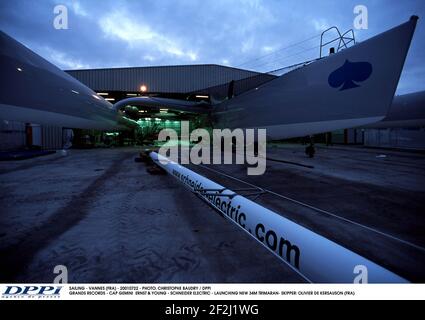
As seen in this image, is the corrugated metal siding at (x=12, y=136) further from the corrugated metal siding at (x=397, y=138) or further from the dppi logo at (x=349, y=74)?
the corrugated metal siding at (x=397, y=138)

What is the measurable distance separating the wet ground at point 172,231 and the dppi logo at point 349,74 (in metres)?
2.10

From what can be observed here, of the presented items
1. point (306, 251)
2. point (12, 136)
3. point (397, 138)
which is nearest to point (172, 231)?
point (306, 251)

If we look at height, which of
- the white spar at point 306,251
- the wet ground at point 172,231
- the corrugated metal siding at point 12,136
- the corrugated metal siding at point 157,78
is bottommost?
the wet ground at point 172,231

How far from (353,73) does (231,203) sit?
371 centimetres

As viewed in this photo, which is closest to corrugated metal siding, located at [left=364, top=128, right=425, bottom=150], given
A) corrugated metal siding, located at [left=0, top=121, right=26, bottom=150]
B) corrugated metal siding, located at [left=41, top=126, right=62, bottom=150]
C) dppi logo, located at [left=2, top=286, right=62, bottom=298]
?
dppi logo, located at [left=2, top=286, right=62, bottom=298]

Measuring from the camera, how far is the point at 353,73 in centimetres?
393

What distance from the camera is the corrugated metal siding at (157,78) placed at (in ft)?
61.9

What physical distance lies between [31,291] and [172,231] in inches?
53.8

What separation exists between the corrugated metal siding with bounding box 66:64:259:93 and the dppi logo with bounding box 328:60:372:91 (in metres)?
17.5

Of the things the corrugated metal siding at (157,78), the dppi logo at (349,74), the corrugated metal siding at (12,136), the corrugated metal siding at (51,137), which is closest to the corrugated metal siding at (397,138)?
the corrugated metal siding at (157,78)

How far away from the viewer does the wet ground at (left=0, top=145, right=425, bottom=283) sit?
1760mm

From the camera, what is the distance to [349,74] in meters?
3.97

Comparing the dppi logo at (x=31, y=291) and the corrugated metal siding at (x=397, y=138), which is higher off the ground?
the corrugated metal siding at (x=397, y=138)
